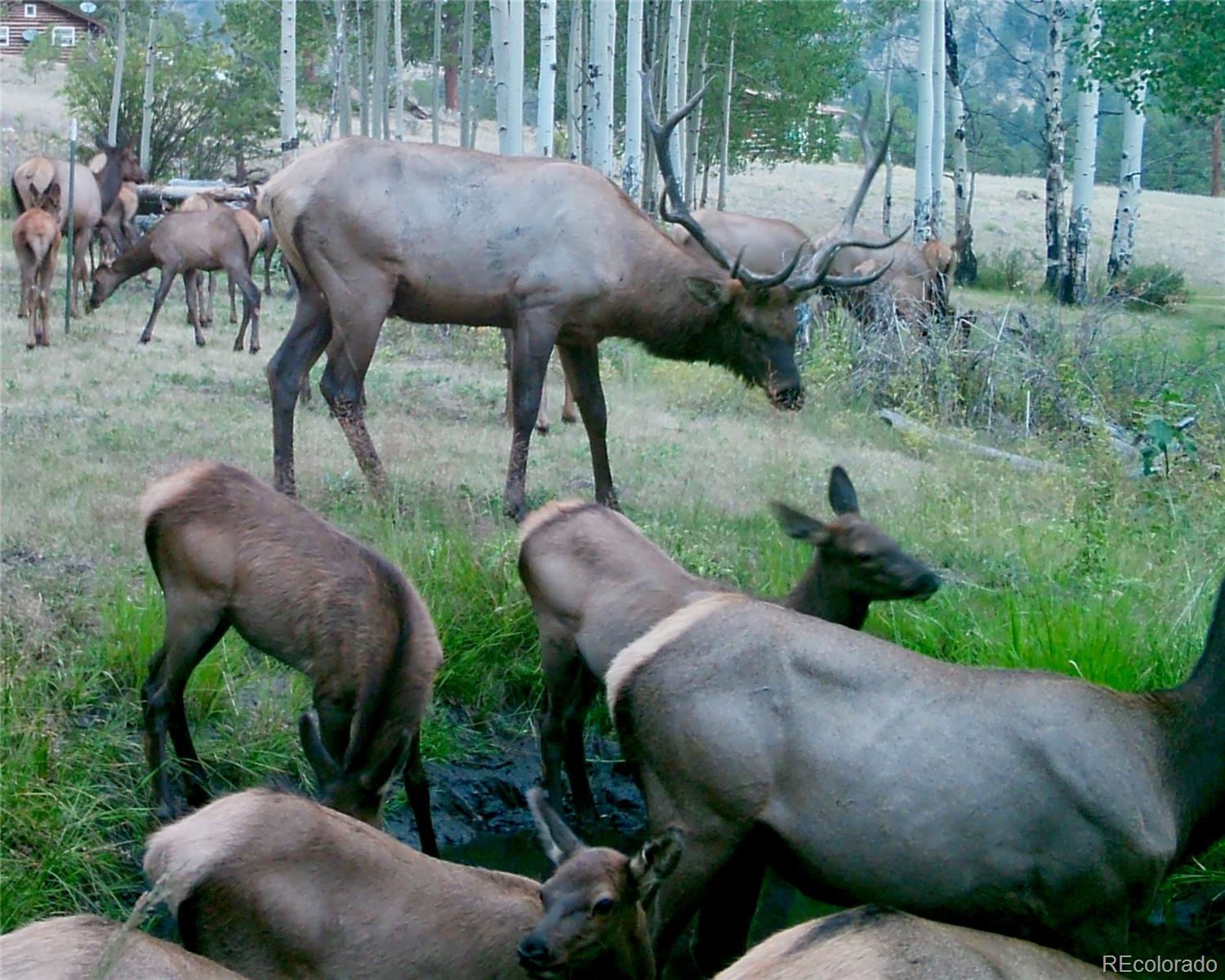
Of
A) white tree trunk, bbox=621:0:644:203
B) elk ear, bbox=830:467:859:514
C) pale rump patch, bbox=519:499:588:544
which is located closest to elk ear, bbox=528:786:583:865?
pale rump patch, bbox=519:499:588:544

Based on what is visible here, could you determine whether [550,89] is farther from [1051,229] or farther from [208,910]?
[208,910]

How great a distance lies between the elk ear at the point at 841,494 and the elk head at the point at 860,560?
0.66 ft

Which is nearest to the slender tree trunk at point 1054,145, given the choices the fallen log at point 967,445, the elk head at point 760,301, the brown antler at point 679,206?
the fallen log at point 967,445

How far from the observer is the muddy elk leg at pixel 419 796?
574 cm

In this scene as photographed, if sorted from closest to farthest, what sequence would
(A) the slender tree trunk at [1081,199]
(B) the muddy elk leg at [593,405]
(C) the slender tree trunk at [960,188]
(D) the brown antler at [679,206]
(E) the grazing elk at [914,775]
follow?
1. (E) the grazing elk at [914,775]
2. (D) the brown antler at [679,206]
3. (B) the muddy elk leg at [593,405]
4. (A) the slender tree trunk at [1081,199]
5. (C) the slender tree trunk at [960,188]

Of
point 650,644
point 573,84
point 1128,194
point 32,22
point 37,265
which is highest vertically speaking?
point 32,22

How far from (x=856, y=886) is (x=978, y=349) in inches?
380

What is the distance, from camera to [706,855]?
448 centimetres

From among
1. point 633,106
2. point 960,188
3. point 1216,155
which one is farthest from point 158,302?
point 1216,155

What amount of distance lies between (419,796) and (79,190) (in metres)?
15.7

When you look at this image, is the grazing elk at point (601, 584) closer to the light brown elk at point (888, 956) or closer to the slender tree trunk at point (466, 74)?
the light brown elk at point (888, 956)

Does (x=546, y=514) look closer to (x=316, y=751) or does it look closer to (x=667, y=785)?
(x=316, y=751)

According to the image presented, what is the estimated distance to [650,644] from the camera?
4723 millimetres

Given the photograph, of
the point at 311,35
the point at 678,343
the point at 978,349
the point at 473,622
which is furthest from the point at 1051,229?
the point at 311,35
